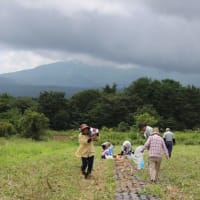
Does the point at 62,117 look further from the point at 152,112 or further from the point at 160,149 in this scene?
the point at 160,149

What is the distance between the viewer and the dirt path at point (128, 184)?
507 inches

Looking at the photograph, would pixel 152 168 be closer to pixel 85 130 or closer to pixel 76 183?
pixel 76 183

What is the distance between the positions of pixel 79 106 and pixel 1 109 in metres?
15.5

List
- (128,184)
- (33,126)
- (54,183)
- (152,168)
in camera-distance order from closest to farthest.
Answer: (54,183) < (128,184) < (152,168) < (33,126)

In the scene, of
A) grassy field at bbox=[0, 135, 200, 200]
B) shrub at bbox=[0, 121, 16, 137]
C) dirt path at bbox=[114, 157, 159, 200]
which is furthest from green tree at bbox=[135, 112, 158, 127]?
grassy field at bbox=[0, 135, 200, 200]

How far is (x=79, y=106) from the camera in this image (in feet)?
306

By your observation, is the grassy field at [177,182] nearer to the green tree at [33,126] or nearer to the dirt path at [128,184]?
the dirt path at [128,184]

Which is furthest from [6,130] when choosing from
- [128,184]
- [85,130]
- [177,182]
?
[128,184]

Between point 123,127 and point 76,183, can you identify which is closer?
point 76,183

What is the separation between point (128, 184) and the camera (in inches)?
620

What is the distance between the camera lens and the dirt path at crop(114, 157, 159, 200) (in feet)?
42.2

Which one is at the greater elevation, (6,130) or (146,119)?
(146,119)

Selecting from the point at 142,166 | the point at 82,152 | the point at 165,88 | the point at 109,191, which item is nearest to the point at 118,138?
the point at 165,88

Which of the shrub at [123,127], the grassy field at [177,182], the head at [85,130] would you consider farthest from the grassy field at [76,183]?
the shrub at [123,127]
